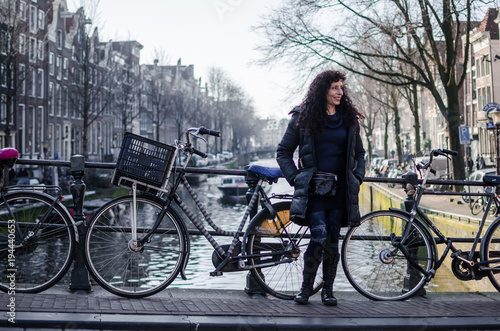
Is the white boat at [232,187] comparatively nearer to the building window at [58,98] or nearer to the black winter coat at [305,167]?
the building window at [58,98]

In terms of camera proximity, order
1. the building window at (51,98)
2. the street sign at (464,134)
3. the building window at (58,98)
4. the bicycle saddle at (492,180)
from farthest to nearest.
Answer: the building window at (58,98)
the building window at (51,98)
the street sign at (464,134)
the bicycle saddle at (492,180)

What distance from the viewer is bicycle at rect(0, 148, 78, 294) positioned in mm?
4090

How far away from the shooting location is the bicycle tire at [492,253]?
15.2 feet

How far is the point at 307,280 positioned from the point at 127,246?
1.20 metres

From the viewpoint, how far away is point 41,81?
1564 inches

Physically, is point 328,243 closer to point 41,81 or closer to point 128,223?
point 128,223

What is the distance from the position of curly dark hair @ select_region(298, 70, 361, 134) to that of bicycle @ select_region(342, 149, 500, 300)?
27.0 inches

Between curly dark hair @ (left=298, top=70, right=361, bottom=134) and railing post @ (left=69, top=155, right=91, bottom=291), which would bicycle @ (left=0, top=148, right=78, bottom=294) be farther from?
curly dark hair @ (left=298, top=70, right=361, bottom=134)

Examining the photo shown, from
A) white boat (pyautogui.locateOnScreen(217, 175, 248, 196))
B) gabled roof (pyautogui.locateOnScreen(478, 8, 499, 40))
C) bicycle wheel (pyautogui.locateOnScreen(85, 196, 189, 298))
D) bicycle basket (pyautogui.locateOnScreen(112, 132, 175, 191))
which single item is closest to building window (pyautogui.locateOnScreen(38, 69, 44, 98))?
white boat (pyautogui.locateOnScreen(217, 175, 248, 196))

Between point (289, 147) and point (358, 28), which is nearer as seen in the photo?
point (289, 147)

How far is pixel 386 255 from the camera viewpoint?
15.0ft

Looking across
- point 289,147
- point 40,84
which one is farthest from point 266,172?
point 40,84

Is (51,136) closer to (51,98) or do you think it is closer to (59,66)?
(51,98)

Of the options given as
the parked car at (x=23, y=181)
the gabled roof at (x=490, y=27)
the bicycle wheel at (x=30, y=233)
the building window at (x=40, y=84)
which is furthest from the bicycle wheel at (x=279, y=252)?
the gabled roof at (x=490, y=27)
